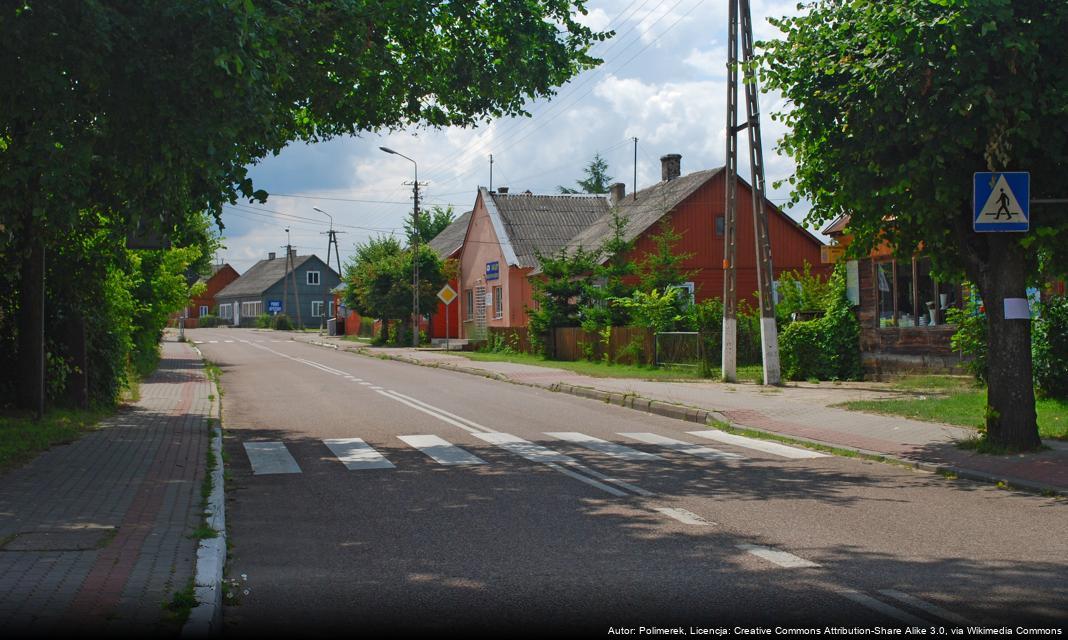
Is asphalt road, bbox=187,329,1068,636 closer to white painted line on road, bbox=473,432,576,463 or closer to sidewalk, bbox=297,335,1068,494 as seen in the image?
white painted line on road, bbox=473,432,576,463

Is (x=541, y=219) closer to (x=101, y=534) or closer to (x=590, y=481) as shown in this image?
(x=590, y=481)

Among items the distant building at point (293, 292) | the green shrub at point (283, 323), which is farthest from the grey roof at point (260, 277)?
the green shrub at point (283, 323)

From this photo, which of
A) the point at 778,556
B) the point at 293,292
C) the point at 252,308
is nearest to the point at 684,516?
the point at 778,556

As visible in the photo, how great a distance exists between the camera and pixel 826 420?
14984mm

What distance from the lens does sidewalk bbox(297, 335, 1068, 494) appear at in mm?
10250

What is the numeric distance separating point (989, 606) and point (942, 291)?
16.0 m

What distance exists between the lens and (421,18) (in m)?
11.8

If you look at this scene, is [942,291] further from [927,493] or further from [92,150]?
[92,150]

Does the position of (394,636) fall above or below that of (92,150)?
below

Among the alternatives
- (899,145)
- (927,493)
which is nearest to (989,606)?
(927,493)

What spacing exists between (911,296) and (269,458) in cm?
1455

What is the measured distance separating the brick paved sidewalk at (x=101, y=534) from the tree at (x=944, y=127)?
25.5 ft

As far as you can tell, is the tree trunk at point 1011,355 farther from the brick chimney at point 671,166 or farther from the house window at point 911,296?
the brick chimney at point 671,166

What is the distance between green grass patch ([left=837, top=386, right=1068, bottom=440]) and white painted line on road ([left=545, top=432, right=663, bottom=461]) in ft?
13.9
